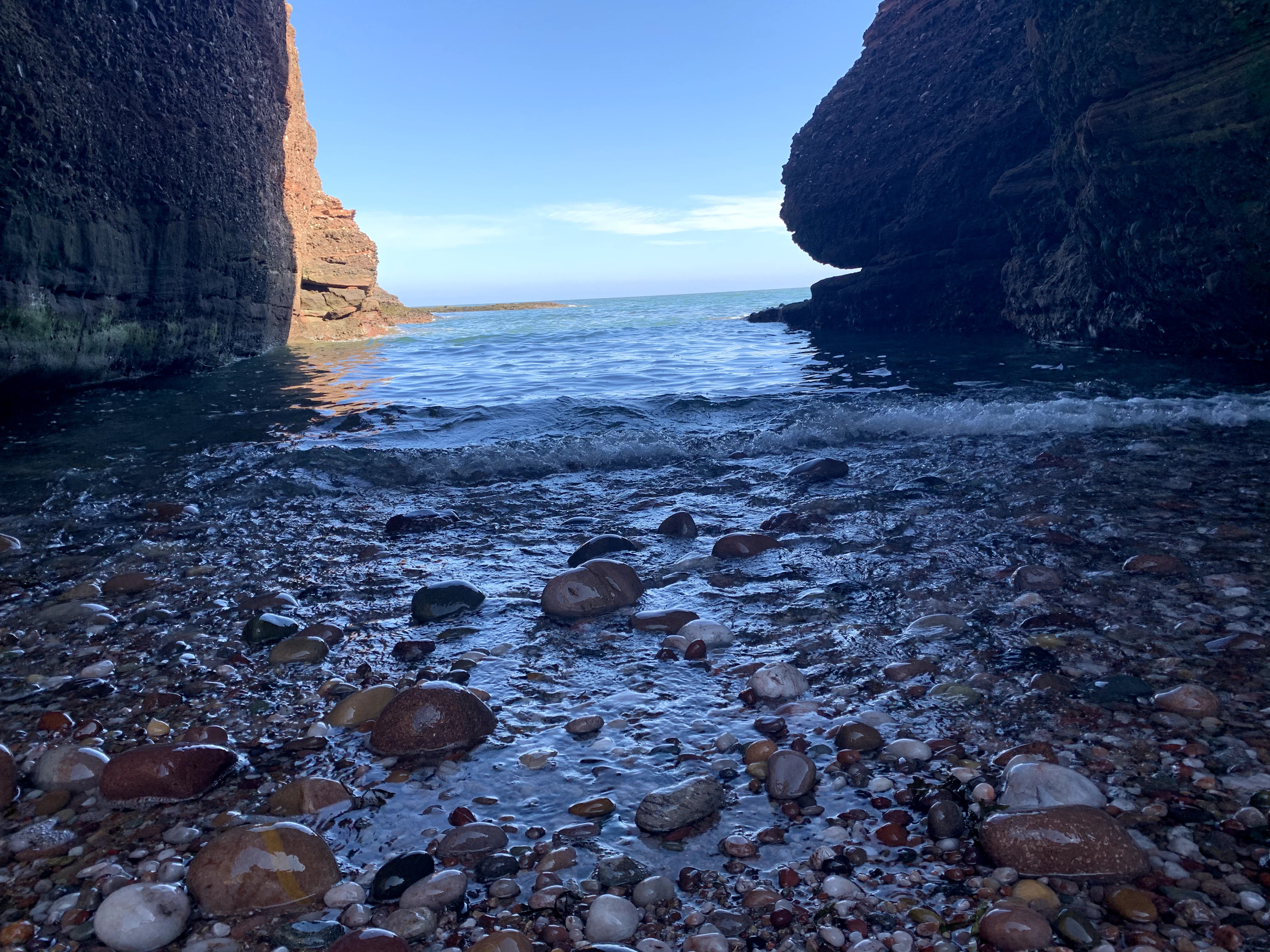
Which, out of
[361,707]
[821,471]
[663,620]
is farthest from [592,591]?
[821,471]

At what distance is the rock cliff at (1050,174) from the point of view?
8.11 metres

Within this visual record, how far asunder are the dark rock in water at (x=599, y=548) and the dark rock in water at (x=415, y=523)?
1003mm

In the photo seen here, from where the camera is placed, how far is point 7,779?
1775 mm

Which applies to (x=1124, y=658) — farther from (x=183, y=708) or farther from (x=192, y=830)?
(x=183, y=708)

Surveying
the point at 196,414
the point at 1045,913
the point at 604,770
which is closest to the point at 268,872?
the point at 604,770

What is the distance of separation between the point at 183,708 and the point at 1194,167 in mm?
11014

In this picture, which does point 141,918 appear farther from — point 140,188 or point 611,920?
point 140,188

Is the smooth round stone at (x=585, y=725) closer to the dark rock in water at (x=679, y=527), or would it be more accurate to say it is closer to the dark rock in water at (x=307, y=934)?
the dark rock in water at (x=307, y=934)

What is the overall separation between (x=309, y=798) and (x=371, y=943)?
530 millimetres

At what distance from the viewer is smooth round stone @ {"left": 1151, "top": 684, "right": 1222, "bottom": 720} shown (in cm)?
185

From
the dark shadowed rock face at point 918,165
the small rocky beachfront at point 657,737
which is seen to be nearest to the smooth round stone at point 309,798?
the small rocky beachfront at point 657,737

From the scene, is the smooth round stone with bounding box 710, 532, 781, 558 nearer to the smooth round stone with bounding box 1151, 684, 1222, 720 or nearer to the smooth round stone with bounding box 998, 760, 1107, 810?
the smooth round stone with bounding box 1151, 684, 1222, 720

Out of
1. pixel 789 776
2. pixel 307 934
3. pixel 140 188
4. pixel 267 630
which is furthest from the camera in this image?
pixel 140 188

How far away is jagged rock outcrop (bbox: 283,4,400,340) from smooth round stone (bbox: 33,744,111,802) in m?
22.8
